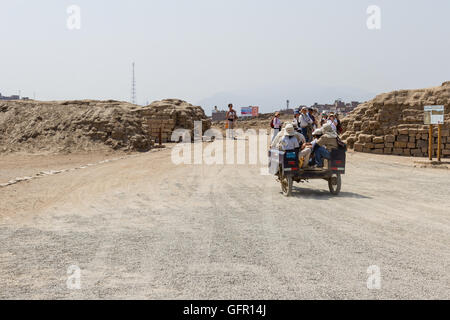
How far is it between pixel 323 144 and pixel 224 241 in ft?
15.3

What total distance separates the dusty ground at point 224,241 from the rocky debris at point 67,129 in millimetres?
11622

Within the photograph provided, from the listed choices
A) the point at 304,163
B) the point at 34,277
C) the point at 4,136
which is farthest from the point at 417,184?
the point at 4,136

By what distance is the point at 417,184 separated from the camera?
39.7 feet

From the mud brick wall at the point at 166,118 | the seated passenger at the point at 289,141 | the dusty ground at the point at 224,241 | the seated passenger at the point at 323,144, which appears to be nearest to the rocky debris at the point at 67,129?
the mud brick wall at the point at 166,118

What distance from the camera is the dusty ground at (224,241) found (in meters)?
4.37

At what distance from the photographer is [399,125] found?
21.8 m

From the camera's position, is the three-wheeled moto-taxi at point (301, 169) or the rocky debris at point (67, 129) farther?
the rocky debris at point (67, 129)

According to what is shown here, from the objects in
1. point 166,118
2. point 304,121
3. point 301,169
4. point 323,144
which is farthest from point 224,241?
point 166,118

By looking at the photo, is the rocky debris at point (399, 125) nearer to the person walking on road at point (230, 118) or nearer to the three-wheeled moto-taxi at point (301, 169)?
the person walking on road at point (230, 118)

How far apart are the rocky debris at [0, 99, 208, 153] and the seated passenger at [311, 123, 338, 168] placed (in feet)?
48.8

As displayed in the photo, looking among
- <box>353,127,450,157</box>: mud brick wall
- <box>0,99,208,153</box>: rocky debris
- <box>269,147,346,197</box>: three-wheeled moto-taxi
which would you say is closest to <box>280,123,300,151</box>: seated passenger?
<box>269,147,346,197</box>: three-wheeled moto-taxi

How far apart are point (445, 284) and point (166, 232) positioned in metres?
3.87

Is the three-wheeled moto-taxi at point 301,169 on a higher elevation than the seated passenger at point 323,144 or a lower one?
lower

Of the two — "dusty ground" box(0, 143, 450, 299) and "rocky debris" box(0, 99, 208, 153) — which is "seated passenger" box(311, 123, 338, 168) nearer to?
"dusty ground" box(0, 143, 450, 299)
